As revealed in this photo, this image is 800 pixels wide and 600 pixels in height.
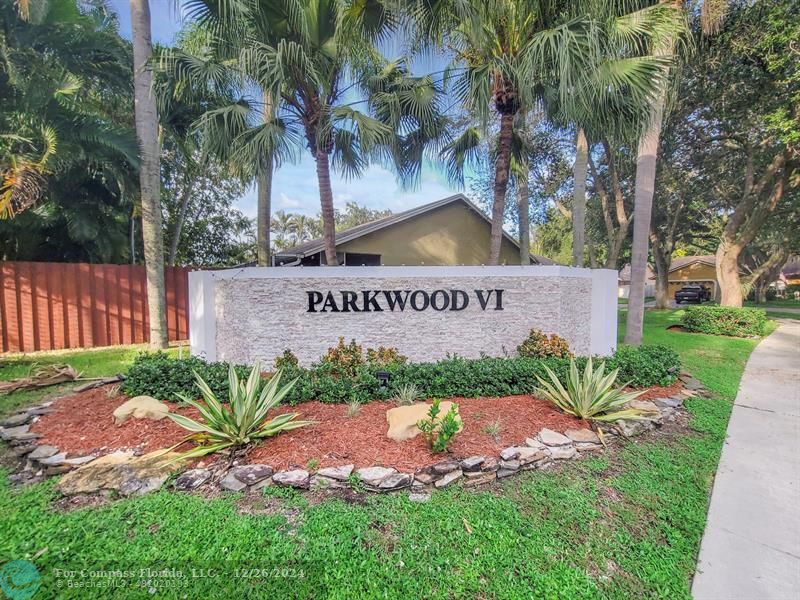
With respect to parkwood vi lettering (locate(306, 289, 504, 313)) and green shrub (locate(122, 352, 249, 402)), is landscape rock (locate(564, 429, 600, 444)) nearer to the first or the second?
parkwood vi lettering (locate(306, 289, 504, 313))

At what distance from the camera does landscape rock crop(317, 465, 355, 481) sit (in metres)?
3.43

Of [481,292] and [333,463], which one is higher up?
[481,292]

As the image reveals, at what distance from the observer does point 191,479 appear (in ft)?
11.3

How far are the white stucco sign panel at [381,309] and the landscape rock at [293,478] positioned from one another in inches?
122

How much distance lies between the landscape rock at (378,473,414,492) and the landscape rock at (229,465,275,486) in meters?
1.09

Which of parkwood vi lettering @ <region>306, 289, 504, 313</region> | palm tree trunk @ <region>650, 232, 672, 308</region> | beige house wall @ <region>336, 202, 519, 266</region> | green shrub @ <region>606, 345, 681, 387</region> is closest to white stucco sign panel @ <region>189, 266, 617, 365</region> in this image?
parkwood vi lettering @ <region>306, 289, 504, 313</region>

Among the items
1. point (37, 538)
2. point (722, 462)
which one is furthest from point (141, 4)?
point (722, 462)

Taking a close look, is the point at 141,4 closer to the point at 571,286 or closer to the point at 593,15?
the point at 593,15

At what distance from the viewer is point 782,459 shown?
13.8 ft

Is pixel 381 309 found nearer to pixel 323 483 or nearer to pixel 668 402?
pixel 323 483

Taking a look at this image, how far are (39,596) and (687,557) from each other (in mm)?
4450

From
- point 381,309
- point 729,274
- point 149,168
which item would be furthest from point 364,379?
point 729,274

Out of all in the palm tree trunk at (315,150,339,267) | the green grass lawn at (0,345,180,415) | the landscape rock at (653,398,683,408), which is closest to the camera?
the landscape rock at (653,398,683,408)

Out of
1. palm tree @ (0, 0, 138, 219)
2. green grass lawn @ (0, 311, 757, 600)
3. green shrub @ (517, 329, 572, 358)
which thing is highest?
palm tree @ (0, 0, 138, 219)
